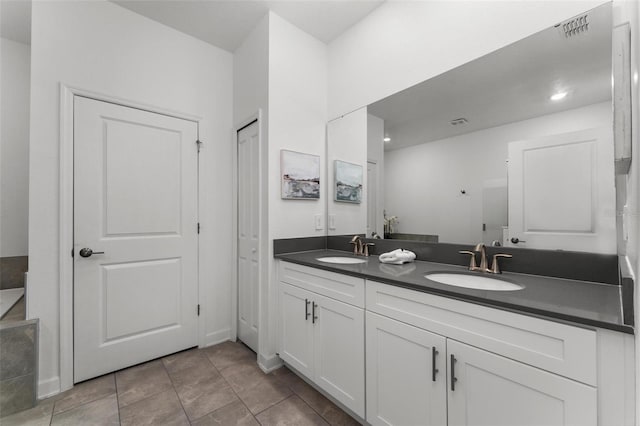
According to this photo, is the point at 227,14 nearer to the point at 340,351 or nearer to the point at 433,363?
the point at 340,351

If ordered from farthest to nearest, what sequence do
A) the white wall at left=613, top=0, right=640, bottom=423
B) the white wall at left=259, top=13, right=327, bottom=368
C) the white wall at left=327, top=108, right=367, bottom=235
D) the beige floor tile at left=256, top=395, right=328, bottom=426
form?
the white wall at left=327, top=108, right=367, bottom=235 < the white wall at left=259, top=13, right=327, bottom=368 < the beige floor tile at left=256, top=395, right=328, bottom=426 < the white wall at left=613, top=0, right=640, bottom=423

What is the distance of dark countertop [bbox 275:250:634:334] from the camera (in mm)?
775

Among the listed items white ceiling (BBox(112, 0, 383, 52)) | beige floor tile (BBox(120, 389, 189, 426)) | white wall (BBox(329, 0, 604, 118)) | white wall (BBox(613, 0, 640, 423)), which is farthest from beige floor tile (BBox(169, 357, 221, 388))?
white ceiling (BBox(112, 0, 383, 52))

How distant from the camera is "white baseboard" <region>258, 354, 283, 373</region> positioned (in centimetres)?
199

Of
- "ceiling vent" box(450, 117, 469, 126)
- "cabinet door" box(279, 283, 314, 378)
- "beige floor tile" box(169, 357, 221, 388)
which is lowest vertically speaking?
"beige floor tile" box(169, 357, 221, 388)

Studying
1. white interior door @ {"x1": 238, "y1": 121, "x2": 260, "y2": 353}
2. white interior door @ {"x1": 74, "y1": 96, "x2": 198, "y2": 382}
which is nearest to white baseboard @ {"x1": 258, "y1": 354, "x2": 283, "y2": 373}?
white interior door @ {"x1": 238, "y1": 121, "x2": 260, "y2": 353}

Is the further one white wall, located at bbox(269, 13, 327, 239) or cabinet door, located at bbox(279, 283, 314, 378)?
white wall, located at bbox(269, 13, 327, 239)

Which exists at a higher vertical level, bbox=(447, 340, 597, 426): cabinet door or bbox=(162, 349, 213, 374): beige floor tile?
bbox=(447, 340, 597, 426): cabinet door

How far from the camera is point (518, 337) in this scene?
34.7 inches

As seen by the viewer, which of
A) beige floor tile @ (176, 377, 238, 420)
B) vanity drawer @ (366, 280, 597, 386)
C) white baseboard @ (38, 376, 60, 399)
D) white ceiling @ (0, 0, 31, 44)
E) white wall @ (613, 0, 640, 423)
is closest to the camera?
white wall @ (613, 0, 640, 423)

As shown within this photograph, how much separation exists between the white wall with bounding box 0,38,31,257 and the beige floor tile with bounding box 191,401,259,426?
2320 millimetres

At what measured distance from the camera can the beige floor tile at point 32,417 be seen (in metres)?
1.48

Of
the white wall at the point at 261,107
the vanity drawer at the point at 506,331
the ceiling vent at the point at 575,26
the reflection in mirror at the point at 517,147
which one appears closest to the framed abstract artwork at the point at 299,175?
the white wall at the point at 261,107

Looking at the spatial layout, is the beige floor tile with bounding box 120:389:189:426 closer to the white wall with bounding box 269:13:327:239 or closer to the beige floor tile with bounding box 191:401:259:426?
the beige floor tile with bounding box 191:401:259:426
